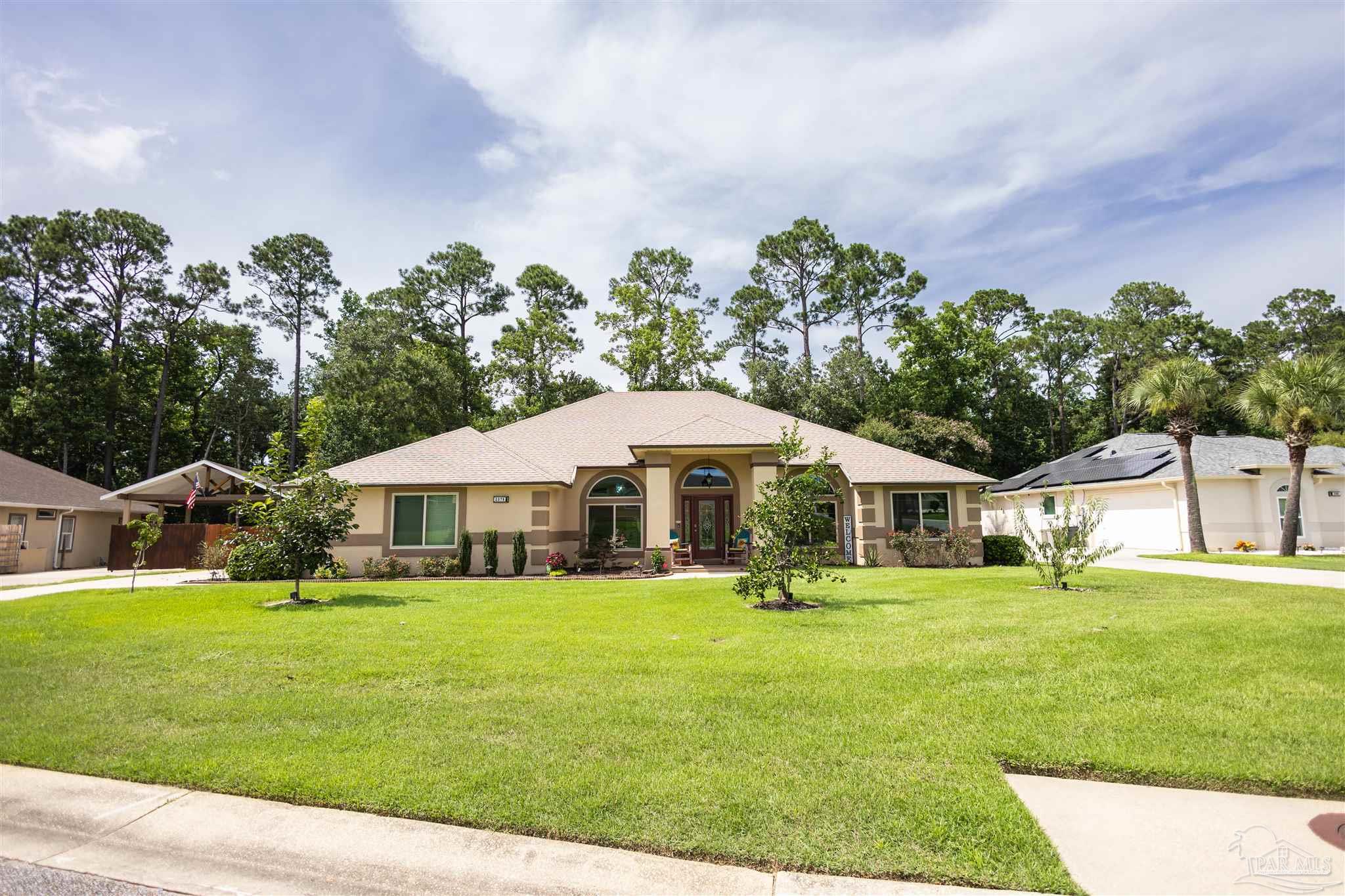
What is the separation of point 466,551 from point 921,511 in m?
14.9

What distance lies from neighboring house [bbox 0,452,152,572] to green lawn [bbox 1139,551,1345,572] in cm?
3890

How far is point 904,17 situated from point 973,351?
35.7 m

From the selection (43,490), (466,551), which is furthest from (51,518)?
(466,551)

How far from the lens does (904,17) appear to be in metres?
9.23

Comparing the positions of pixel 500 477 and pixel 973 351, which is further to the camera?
pixel 973 351

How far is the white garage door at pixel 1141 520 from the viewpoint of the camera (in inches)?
1013

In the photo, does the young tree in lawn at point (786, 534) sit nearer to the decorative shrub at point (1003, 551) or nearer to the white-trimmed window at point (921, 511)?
the white-trimmed window at point (921, 511)

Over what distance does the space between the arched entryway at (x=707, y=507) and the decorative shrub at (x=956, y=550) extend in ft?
22.4

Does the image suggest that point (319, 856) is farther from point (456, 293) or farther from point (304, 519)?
point (456, 293)

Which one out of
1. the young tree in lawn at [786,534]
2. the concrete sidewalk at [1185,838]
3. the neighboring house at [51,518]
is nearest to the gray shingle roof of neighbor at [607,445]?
the young tree in lawn at [786,534]

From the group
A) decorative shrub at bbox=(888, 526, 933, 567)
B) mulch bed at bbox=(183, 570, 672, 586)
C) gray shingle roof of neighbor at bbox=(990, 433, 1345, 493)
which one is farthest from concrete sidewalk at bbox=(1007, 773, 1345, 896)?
gray shingle roof of neighbor at bbox=(990, 433, 1345, 493)

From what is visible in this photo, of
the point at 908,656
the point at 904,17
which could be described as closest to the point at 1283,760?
the point at 908,656

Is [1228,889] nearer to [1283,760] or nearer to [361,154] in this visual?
[1283,760]

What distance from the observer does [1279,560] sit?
1891 cm
